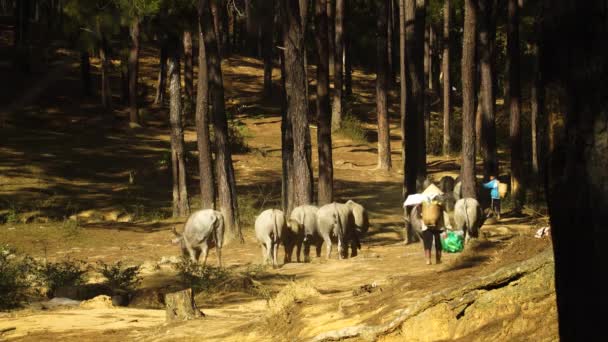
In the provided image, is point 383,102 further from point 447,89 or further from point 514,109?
point 514,109

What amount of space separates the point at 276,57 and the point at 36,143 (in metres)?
33.4

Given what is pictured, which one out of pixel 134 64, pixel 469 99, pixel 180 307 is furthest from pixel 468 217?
pixel 134 64

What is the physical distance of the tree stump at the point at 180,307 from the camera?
1298 cm

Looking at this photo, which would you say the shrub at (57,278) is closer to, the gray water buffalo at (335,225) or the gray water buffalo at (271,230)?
the gray water buffalo at (271,230)

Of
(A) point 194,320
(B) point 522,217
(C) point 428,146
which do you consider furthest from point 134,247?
(C) point 428,146

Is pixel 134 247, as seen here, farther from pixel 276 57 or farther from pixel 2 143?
pixel 276 57

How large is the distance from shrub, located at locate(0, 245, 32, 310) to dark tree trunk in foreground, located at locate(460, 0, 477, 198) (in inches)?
451

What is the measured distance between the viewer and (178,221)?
100ft

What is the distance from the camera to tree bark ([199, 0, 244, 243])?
26750 millimetres

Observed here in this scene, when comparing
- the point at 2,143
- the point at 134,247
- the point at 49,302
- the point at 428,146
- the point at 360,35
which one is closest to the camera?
the point at 49,302

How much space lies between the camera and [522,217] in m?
28.2

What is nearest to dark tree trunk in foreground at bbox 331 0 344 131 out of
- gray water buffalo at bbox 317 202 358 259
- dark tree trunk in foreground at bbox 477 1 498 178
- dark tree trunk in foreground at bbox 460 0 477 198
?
dark tree trunk in foreground at bbox 477 1 498 178

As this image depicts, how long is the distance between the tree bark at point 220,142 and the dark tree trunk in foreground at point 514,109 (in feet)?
30.7

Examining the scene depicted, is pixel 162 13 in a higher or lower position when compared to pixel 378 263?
higher
